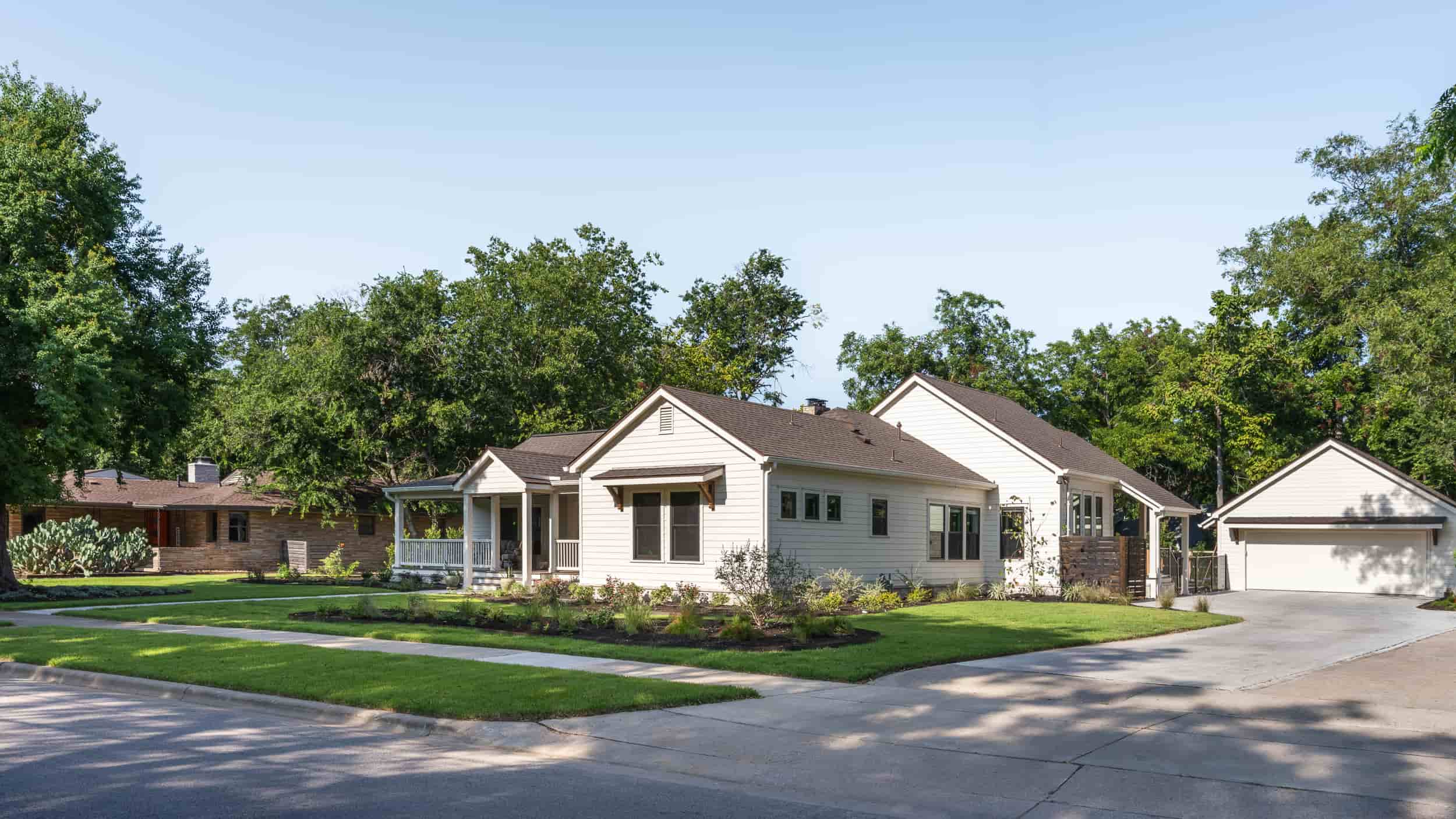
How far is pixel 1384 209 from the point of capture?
158ft

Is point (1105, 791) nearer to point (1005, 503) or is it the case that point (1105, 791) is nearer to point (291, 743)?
point (291, 743)

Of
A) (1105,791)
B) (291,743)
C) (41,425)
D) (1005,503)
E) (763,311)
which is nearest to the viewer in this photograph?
(1105,791)

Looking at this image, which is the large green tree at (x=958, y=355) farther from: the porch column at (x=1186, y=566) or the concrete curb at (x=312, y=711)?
the concrete curb at (x=312, y=711)

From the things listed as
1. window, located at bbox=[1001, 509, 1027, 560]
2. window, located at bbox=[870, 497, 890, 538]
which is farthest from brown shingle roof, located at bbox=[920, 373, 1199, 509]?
window, located at bbox=[870, 497, 890, 538]

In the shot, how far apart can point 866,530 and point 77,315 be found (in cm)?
1870

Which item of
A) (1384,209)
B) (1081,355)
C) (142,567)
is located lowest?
(142,567)

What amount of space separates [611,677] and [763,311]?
51076 millimetres

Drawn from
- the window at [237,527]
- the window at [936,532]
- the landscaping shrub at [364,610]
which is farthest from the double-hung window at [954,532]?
the window at [237,527]

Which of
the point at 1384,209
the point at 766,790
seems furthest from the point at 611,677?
the point at 1384,209

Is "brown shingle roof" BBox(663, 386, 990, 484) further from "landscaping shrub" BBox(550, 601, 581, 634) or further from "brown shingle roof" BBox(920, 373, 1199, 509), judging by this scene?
"landscaping shrub" BBox(550, 601, 581, 634)

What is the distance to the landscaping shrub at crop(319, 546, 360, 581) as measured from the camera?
36656 mm

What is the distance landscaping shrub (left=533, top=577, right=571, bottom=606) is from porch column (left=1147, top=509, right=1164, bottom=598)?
16.4m

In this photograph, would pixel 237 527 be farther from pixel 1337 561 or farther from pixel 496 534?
pixel 1337 561

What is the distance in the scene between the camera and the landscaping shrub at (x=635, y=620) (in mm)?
17109
